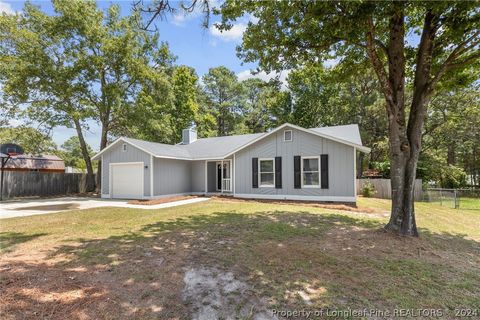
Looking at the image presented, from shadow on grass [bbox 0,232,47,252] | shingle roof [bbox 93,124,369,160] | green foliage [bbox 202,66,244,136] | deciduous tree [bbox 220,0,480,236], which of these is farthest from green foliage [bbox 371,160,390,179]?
shadow on grass [bbox 0,232,47,252]

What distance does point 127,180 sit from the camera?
1527 cm

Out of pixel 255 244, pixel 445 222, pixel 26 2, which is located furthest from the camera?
pixel 26 2

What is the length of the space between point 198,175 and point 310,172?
7514mm

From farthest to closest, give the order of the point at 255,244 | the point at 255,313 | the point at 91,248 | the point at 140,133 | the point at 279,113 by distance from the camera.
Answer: the point at 279,113, the point at 140,133, the point at 255,244, the point at 91,248, the point at 255,313

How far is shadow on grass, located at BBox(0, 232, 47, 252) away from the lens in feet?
17.3

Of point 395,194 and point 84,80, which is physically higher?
point 84,80

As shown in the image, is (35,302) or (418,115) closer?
(35,302)

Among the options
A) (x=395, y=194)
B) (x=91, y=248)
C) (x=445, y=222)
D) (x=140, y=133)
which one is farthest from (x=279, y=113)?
(x=91, y=248)

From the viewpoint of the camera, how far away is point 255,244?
18.4 feet

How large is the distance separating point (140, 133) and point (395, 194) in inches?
762

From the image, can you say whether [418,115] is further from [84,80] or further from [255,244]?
[84,80]

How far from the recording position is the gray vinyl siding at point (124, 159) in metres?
14.5

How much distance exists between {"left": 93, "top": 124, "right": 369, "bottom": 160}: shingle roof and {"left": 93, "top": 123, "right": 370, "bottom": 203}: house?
55mm

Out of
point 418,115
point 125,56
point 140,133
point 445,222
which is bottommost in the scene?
point 445,222
